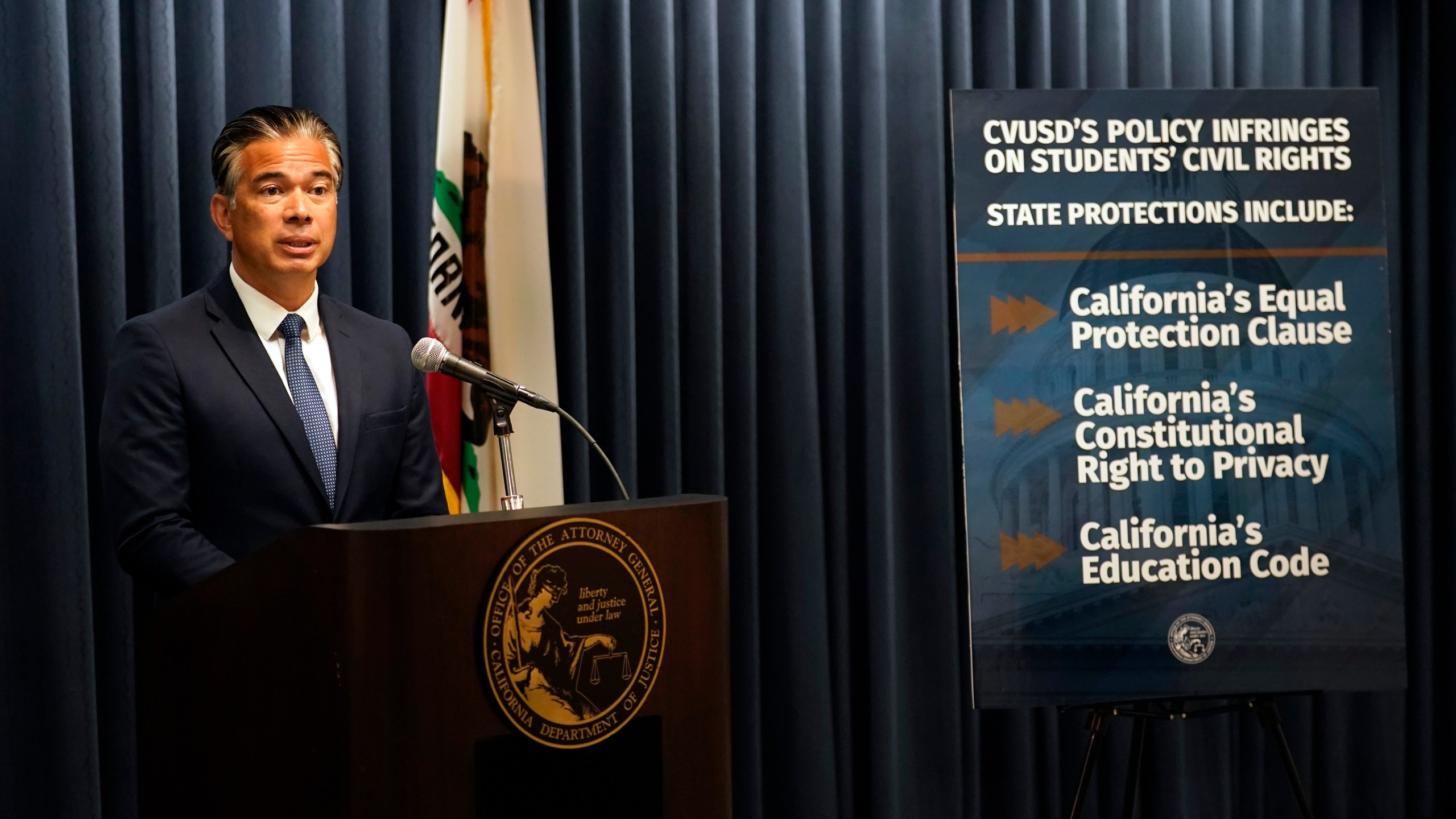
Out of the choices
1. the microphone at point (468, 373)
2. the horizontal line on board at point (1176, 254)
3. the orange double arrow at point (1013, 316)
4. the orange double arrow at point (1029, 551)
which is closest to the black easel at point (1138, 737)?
the orange double arrow at point (1029, 551)

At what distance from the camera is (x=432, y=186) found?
8.87 feet

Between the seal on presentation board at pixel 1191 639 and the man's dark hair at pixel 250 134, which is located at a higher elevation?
the man's dark hair at pixel 250 134

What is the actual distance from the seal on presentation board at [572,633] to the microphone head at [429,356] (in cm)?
29

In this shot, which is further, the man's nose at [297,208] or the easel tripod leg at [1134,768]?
the easel tripod leg at [1134,768]

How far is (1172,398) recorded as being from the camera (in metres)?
2.46

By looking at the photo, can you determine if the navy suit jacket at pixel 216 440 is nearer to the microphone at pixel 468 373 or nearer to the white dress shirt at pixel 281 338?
the white dress shirt at pixel 281 338

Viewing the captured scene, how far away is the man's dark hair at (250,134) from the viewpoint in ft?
6.02

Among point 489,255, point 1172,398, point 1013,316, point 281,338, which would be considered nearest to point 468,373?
point 281,338

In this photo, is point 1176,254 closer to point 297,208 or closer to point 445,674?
point 297,208

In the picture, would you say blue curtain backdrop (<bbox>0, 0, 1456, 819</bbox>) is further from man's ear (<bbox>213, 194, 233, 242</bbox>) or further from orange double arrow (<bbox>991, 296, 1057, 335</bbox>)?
man's ear (<bbox>213, 194, 233, 242</bbox>)

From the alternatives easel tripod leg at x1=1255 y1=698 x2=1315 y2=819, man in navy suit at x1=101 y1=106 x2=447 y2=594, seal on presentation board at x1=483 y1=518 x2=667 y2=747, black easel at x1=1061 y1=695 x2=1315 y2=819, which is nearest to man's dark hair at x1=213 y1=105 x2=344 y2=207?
man in navy suit at x1=101 y1=106 x2=447 y2=594

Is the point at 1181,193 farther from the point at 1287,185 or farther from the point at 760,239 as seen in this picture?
the point at 760,239

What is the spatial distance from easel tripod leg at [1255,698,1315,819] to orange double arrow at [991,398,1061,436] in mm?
717

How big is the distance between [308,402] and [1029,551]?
1437 millimetres
